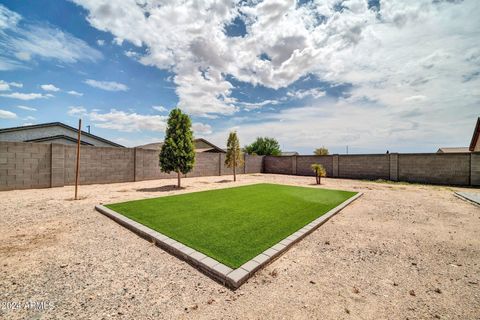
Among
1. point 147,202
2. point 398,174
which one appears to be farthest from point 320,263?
point 398,174

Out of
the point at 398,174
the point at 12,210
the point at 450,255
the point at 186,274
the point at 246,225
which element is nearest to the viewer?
the point at 186,274

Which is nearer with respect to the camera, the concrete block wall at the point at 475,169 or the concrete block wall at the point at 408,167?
the concrete block wall at the point at 475,169

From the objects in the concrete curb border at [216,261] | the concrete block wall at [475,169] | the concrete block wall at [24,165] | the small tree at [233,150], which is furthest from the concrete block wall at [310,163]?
the concrete block wall at [24,165]

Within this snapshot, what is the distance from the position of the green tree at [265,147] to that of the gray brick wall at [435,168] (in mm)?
25429

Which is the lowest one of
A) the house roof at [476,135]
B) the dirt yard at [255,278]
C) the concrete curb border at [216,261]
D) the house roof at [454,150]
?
the dirt yard at [255,278]

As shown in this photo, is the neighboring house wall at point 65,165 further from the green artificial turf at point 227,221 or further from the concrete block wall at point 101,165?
the green artificial turf at point 227,221

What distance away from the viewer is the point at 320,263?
314cm

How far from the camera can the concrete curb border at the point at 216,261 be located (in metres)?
2.59

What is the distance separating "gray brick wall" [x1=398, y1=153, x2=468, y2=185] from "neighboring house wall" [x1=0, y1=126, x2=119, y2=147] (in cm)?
2564

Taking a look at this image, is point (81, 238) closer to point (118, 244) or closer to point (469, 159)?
point (118, 244)

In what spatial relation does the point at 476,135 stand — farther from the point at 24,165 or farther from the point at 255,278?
the point at 24,165

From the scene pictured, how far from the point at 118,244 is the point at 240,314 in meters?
2.78

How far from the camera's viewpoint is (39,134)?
1633 cm

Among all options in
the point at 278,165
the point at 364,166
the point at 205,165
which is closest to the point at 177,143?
the point at 205,165
